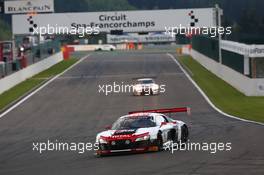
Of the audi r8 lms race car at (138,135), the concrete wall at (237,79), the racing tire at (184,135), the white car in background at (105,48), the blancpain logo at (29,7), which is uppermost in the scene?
the blancpain logo at (29,7)

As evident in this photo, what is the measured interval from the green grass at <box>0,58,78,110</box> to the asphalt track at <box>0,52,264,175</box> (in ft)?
3.82

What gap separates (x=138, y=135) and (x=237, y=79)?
97.4 ft

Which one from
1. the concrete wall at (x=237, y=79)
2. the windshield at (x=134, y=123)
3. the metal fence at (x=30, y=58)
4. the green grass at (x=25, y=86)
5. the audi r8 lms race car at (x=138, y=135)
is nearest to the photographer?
the audi r8 lms race car at (x=138, y=135)

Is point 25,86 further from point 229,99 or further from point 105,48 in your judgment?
point 105,48

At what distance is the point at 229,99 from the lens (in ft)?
149

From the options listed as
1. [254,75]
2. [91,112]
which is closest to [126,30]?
[254,75]

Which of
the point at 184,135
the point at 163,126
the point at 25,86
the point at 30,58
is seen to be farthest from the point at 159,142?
the point at 30,58

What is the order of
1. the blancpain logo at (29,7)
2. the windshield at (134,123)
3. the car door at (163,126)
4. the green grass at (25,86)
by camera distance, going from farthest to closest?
the blancpain logo at (29,7) < the green grass at (25,86) < the windshield at (134,123) < the car door at (163,126)

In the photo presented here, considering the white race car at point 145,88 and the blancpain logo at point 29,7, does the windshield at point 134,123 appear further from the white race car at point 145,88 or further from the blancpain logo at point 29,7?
the blancpain logo at point 29,7

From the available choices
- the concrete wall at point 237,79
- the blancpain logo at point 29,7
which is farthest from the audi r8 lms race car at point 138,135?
the blancpain logo at point 29,7

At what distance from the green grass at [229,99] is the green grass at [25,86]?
1051 cm

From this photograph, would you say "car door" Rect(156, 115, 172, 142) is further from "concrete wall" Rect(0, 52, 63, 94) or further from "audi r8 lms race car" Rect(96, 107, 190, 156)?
"concrete wall" Rect(0, 52, 63, 94)

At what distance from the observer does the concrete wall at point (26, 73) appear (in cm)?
5572

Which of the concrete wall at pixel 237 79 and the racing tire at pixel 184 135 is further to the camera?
the concrete wall at pixel 237 79
